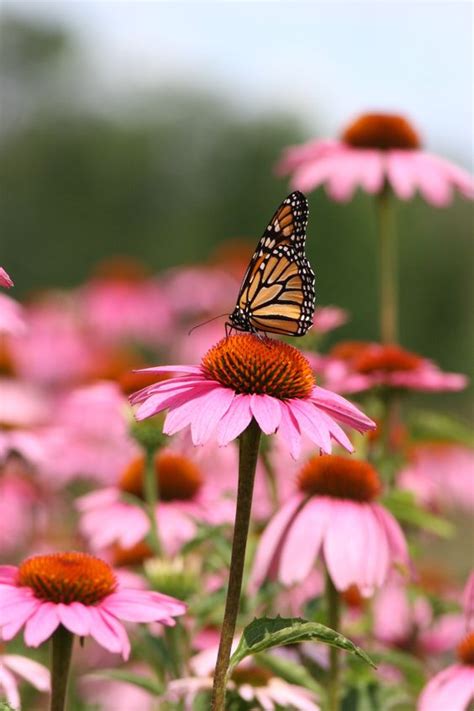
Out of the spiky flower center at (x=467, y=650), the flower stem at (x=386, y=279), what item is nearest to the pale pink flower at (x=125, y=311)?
the flower stem at (x=386, y=279)

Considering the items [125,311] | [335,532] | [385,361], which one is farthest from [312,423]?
[125,311]

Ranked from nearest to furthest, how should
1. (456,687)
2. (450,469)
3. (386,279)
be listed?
(456,687)
(386,279)
(450,469)

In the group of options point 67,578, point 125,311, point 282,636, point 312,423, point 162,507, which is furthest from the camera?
point 125,311

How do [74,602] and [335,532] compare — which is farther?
[335,532]

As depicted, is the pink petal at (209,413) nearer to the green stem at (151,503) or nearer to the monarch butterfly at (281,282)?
the monarch butterfly at (281,282)

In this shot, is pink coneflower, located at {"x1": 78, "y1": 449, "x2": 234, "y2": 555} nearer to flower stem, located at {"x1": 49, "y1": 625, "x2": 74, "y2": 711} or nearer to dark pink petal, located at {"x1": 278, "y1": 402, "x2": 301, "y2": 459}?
flower stem, located at {"x1": 49, "y1": 625, "x2": 74, "y2": 711}

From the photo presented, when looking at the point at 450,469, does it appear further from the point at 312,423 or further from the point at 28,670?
the point at 312,423

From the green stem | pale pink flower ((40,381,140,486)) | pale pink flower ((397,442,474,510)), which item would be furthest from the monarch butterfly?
pale pink flower ((397,442,474,510))
